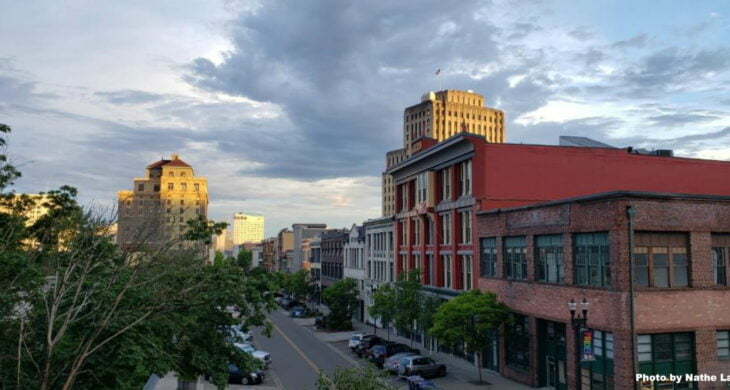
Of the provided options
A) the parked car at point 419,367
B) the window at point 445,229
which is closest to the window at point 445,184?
the window at point 445,229

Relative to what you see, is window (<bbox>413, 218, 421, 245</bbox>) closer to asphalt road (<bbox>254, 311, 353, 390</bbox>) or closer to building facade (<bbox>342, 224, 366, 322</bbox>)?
asphalt road (<bbox>254, 311, 353, 390</bbox>)

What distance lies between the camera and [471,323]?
35.9 m

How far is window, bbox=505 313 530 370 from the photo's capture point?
35.3m

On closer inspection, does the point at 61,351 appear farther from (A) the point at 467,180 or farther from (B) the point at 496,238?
(A) the point at 467,180

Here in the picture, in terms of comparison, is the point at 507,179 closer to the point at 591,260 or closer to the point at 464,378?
the point at 591,260

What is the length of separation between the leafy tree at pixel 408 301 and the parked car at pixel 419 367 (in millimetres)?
6315

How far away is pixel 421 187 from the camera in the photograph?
5241 cm

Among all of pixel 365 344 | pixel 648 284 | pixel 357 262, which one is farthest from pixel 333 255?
pixel 648 284

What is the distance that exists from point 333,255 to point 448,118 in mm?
80778

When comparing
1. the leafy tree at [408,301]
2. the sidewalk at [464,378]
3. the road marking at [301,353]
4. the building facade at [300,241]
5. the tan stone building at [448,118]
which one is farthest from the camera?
the tan stone building at [448,118]

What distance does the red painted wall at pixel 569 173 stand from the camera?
1618 inches

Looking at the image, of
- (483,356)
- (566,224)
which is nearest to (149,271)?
(566,224)

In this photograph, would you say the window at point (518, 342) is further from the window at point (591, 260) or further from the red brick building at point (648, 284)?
the window at point (591, 260)

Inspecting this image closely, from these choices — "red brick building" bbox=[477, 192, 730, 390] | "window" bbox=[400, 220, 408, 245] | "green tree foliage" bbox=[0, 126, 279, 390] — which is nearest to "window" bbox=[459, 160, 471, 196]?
"red brick building" bbox=[477, 192, 730, 390]
